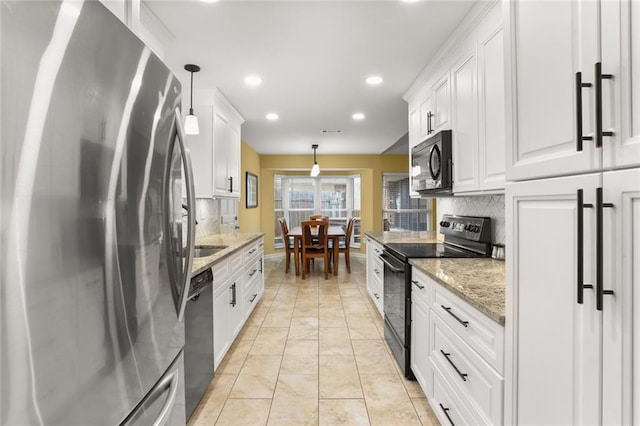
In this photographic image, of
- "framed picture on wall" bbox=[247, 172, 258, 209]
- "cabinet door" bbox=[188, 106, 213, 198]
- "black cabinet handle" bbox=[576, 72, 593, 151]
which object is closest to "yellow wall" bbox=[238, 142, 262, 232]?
"framed picture on wall" bbox=[247, 172, 258, 209]

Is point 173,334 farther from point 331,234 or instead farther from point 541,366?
point 331,234

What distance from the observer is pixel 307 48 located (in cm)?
221

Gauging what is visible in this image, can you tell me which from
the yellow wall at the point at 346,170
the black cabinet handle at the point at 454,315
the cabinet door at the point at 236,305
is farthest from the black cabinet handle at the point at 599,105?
the yellow wall at the point at 346,170

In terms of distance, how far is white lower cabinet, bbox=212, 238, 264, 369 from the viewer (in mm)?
2184

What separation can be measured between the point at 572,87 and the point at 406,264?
1533 millimetres

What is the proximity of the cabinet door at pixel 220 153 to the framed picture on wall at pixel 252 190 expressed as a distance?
7.76ft

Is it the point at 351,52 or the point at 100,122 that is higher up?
the point at 351,52

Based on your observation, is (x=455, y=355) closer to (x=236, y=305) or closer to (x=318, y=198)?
(x=236, y=305)

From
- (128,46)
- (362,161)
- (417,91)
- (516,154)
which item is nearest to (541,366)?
(516,154)

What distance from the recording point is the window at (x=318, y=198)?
25.8ft

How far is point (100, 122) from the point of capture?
671 millimetres

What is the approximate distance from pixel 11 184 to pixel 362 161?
678cm

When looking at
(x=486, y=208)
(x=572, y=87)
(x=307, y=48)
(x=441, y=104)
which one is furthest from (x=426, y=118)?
(x=572, y=87)

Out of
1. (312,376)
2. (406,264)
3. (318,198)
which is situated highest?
(318,198)
